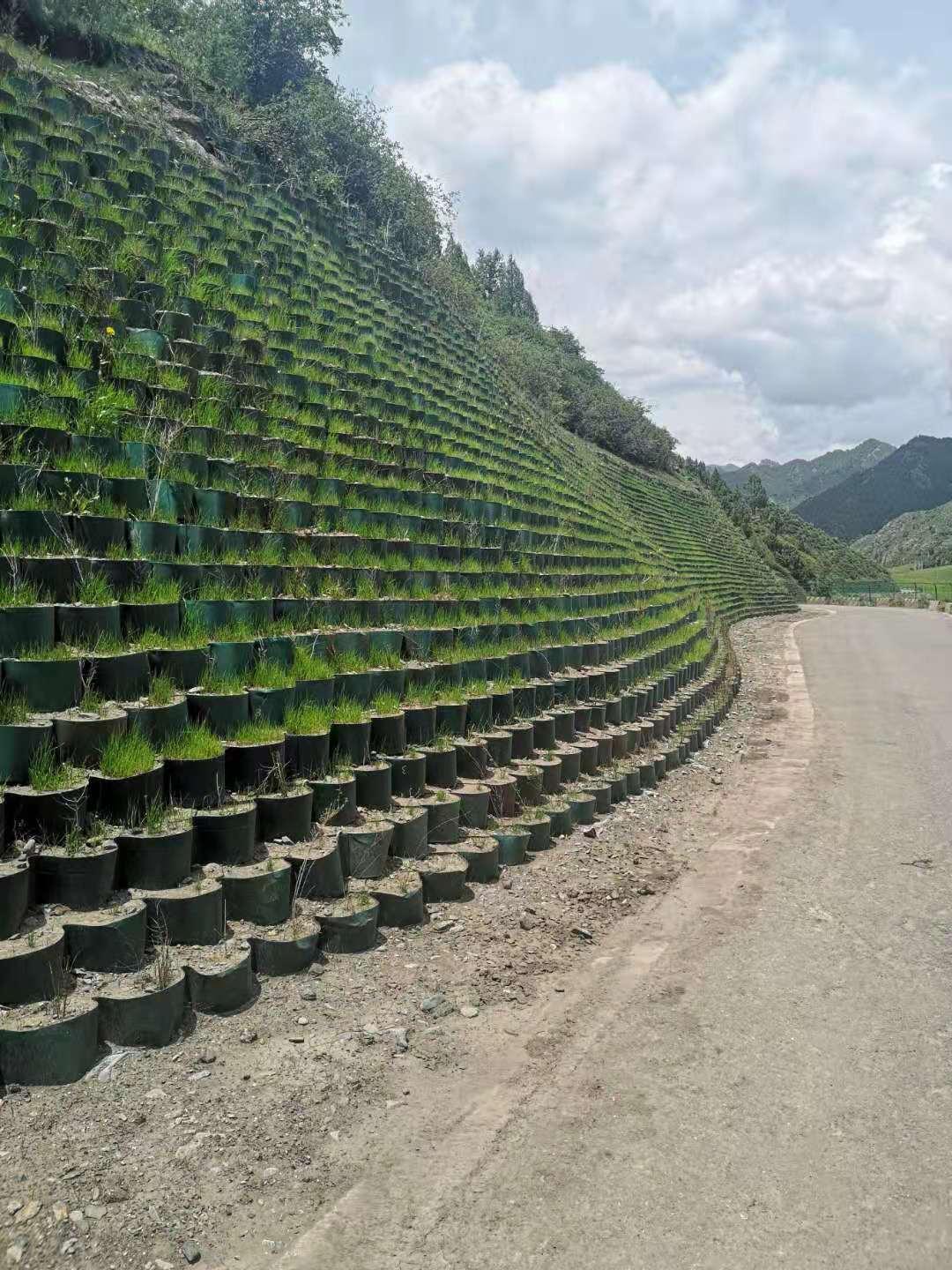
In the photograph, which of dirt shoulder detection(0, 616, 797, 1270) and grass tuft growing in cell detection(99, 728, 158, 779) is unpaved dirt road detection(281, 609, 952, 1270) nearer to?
dirt shoulder detection(0, 616, 797, 1270)

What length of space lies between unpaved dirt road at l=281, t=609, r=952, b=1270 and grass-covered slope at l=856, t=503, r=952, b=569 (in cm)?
9729

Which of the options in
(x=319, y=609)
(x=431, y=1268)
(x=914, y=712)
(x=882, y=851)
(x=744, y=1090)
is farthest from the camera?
(x=914, y=712)

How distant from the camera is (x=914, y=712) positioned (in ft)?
36.4

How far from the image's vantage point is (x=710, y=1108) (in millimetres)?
2986

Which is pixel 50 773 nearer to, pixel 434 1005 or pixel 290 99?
pixel 434 1005

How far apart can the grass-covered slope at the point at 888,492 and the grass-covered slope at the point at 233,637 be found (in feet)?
492

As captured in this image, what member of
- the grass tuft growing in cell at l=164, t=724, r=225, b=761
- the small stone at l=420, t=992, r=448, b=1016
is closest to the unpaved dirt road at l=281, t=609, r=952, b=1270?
the small stone at l=420, t=992, r=448, b=1016

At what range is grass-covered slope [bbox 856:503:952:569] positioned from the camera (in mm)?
98875

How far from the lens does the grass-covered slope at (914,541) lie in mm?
98875

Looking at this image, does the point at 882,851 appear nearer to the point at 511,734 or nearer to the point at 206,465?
the point at 511,734

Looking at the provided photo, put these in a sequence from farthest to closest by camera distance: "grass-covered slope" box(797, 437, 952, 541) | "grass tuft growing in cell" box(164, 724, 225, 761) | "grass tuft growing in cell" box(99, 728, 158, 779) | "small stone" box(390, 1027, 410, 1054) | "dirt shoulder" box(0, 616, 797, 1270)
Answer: "grass-covered slope" box(797, 437, 952, 541) → "grass tuft growing in cell" box(164, 724, 225, 761) → "grass tuft growing in cell" box(99, 728, 158, 779) → "small stone" box(390, 1027, 410, 1054) → "dirt shoulder" box(0, 616, 797, 1270)

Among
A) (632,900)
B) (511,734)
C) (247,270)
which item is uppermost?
(247,270)

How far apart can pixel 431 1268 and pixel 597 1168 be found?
24.5 inches

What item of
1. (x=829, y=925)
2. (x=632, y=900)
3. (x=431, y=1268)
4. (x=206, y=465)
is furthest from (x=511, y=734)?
(x=431, y=1268)
